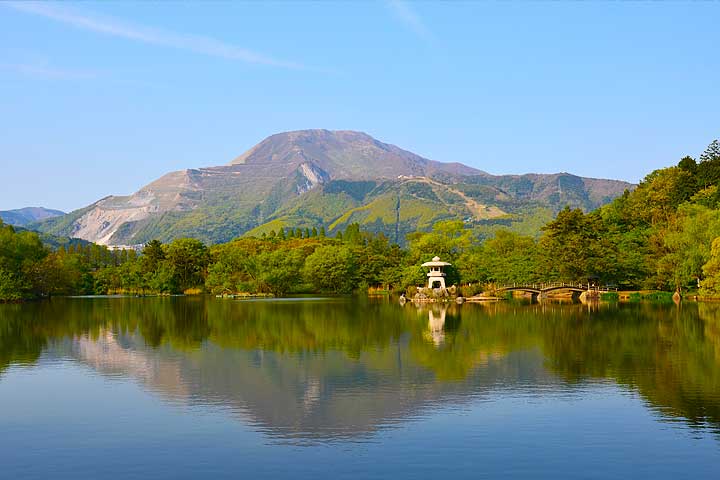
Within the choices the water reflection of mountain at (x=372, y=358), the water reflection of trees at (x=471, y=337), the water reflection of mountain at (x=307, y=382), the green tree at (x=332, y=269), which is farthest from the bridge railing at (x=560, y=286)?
the water reflection of mountain at (x=307, y=382)

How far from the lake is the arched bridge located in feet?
183

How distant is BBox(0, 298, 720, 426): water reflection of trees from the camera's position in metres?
35.6

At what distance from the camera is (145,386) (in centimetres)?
3400

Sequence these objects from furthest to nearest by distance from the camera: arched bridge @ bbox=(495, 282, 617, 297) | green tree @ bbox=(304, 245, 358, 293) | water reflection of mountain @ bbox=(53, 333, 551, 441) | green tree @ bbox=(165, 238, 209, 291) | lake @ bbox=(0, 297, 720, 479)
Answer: green tree @ bbox=(165, 238, 209, 291), green tree @ bbox=(304, 245, 358, 293), arched bridge @ bbox=(495, 282, 617, 297), water reflection of mountain @ bbox=(53, 333, 551, 441), lake @ bbox=(0, 297, 720, 479)

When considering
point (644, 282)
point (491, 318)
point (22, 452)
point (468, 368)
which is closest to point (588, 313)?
point (491, 318)

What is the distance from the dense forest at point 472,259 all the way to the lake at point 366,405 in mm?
47570

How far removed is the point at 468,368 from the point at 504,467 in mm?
18050

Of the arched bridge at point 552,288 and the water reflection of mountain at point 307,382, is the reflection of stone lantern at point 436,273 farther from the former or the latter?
the water reflection of mountain at point 307,382

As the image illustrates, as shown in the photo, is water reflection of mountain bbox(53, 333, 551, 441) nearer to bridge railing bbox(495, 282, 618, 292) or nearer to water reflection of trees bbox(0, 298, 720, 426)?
water reflection of trees bbox(0, 298, 720, 426)

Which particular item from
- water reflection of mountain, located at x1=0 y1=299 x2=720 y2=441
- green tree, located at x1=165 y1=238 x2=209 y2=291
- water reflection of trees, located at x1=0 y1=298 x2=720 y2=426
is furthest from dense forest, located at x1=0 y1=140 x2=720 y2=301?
water reflection of mountain, located at x1=0 y1=299 x2=720 y2=441

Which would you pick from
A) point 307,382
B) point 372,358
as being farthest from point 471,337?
point 307,382

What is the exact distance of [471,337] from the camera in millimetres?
53812

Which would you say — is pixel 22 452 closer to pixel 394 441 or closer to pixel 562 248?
pixel 394 441

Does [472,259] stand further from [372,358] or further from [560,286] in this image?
[372,358]
